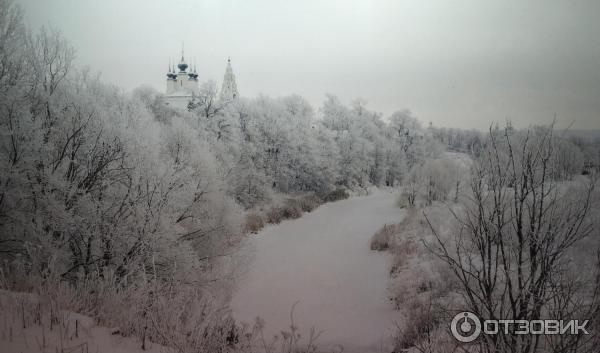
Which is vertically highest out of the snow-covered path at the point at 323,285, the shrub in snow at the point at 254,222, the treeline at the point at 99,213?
the treeline at the point at 99,213

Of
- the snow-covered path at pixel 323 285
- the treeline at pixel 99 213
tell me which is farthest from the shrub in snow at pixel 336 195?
the treeline at pixel 99 213

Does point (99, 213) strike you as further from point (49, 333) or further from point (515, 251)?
point (515, 251)

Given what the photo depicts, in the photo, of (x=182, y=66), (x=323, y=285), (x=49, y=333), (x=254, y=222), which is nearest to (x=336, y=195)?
(x=254, y=222)

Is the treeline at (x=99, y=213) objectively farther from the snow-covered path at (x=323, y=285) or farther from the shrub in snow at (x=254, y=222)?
the shrub in snow at (x=254, y=222)

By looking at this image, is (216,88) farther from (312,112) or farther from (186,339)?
(186,339)

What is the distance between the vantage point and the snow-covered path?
9.35 meters

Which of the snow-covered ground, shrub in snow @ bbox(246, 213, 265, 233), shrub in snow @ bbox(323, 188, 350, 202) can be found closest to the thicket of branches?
the snow-covered ground

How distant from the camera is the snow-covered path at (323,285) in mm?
9352

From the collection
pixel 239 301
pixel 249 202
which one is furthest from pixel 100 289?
pixel 249 202

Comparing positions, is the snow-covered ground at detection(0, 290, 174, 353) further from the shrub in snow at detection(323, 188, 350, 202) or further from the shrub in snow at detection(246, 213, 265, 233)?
the shrub in snow at detection(323, 188, 350, 202)

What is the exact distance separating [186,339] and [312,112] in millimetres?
36945

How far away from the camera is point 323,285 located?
12.6 meters

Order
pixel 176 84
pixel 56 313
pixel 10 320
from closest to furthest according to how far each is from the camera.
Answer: pixel 10 320 → pixel 56 313 → pixel 176 84

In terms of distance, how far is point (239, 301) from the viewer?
10.9 metres
